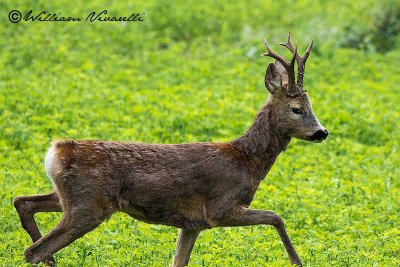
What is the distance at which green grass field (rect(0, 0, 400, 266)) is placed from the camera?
9906 millimetres

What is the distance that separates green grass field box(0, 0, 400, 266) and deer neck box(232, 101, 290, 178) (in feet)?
3.01

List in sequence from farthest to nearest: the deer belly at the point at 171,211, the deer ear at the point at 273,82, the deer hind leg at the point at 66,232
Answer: the deer ear at the point at 273,82 → the deer belly at the point at 171,211 → the deer hind leg at the point at 66,232

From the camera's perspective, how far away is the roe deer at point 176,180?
27.7ft

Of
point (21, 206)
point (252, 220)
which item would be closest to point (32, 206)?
point (21, 206)

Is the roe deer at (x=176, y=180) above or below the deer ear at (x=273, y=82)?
below

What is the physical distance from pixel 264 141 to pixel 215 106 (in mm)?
5223

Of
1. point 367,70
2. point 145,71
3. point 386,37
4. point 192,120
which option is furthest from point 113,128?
point 386,37

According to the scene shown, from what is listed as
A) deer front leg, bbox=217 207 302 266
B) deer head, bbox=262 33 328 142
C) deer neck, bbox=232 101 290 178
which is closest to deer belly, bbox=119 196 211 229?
deer front leg, bbox=217 207 302 266

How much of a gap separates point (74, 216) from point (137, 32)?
988cm

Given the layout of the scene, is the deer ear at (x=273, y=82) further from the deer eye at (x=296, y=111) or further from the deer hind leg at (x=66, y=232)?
the deer hind leg at (x=66, y=232)

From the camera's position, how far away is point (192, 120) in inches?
546
